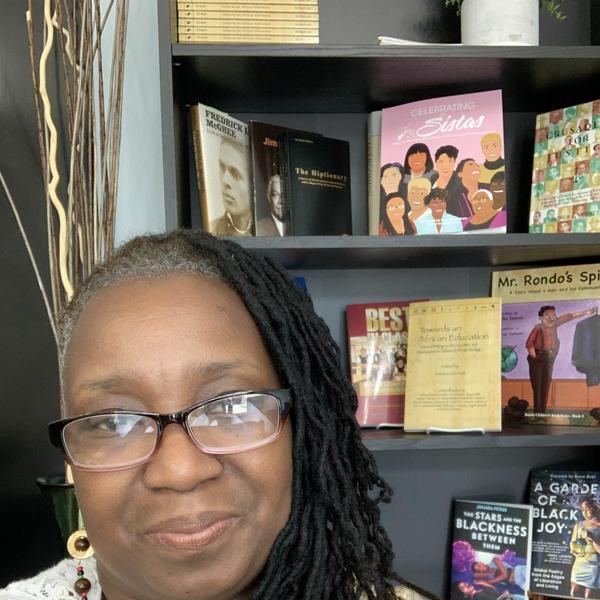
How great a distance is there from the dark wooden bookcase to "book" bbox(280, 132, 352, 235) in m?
0.08

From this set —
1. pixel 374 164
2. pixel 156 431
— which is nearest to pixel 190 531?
pixel 156 431

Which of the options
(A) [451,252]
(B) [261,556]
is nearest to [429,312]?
(A) [451,252]

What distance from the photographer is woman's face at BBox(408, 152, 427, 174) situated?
139 cm

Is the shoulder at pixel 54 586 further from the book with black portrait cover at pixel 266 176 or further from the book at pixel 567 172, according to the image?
the book at pixel 567 172

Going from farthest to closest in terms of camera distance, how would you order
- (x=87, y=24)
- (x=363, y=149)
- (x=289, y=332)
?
1. (x=363, y=149)
2. (x=87, y=24)
3. (x=289, y=332)

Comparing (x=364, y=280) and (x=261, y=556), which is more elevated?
(x=364, y=280)

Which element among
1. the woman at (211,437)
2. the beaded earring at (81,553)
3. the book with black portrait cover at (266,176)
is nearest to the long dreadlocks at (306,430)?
the woman at (211,437)

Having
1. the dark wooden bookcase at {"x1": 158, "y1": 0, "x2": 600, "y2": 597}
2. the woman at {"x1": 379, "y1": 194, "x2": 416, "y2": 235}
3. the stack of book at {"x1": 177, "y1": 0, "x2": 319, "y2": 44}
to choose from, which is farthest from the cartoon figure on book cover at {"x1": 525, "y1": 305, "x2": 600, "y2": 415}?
the stack of book at {"x1": 177, "y1": 0, "x2": 319, "y2": 44}

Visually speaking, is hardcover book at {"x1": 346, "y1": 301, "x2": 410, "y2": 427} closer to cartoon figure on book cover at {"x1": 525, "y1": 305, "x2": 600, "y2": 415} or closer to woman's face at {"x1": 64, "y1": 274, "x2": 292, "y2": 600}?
cartoon figure on book cover at {"x1": 525, "y1": 305, "x2": 600, "y2": 415}

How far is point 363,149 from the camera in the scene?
161cm

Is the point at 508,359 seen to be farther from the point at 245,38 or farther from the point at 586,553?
the point at 245,38

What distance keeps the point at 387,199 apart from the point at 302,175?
190 mm

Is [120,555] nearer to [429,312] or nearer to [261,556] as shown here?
[261,556]

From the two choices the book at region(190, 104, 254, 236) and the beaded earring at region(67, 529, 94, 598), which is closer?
the beaded earring at region(67, 529, 94, 598)
